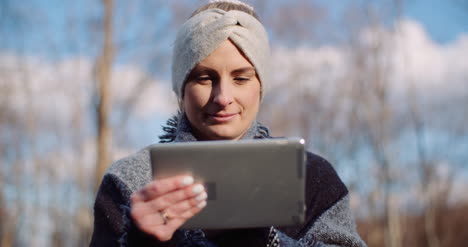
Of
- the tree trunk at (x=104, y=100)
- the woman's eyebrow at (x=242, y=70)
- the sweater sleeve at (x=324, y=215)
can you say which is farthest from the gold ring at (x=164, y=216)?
the tree trunk at (x=104, y=100)

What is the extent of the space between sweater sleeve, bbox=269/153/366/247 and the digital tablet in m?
0.28

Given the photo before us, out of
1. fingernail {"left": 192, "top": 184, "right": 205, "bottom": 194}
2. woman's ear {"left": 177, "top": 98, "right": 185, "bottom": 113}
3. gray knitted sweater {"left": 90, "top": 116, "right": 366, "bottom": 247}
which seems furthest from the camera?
woman's ear {"left": 177, "top": 98, "right": 185, "bottom": 113}

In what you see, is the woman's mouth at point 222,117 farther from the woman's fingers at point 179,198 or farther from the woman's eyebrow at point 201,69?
the woman's fingers at point 179,198

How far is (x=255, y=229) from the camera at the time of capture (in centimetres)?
172

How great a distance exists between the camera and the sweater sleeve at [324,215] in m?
1.85

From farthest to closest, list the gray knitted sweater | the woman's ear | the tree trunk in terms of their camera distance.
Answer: the tree trunk < the woman's ear < the gray knitted sweater

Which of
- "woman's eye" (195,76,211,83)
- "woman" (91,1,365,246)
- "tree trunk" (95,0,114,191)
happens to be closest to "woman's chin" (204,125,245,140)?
"woman" (91,1,365,246)

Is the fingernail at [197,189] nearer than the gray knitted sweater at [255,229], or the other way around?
the fingernail at [197,189]

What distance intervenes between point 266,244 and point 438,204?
24818mm

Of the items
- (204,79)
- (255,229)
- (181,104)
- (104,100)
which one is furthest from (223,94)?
(104,100)

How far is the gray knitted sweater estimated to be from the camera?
1711mm

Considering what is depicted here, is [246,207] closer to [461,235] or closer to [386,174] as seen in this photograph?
[386,174]

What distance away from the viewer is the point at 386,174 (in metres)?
20.3

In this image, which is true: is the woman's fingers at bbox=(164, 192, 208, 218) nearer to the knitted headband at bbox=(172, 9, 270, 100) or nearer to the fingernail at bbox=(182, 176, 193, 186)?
the fingernail at bbox=(182, 176, 193, 186)
